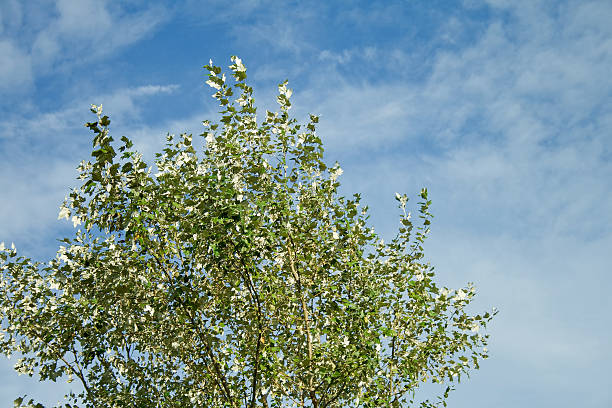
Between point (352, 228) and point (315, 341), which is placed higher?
point (352, 228)

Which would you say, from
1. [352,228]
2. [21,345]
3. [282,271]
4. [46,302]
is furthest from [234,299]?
[21,345]

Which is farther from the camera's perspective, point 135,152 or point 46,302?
point 46,302

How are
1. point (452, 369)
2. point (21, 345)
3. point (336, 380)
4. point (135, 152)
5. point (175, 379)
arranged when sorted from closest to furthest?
point (135, 152)
point (336, 380)
point (175, 379)
point (452, 369)
point (21, 345)

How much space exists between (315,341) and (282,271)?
1.61 m

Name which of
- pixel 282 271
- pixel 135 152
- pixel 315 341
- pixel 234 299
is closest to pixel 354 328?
pixel 315 341

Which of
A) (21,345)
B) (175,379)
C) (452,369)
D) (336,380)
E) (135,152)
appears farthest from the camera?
(21,345)

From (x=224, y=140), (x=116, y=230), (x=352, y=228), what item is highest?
(x=224, y=140)

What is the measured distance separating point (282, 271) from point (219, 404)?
A: 290 cm

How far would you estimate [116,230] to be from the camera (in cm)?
923

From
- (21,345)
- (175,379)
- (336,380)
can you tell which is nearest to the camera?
(336,380)

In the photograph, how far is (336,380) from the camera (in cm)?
970

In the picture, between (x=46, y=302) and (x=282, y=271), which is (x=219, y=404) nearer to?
(x=282, y=271)

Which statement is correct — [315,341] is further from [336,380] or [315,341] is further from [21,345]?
[21,345]

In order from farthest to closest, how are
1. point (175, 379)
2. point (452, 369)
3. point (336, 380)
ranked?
point (452, 369) → point (175, 379) → point (336, 380)
